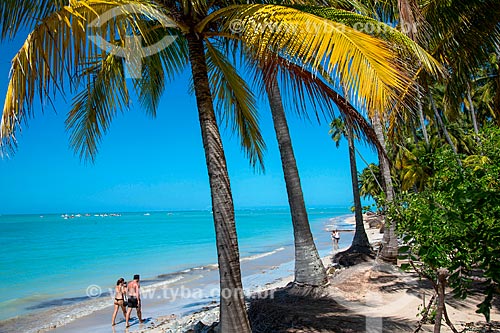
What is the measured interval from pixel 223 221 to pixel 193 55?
2109 millimetres

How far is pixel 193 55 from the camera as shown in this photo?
16.6 ft

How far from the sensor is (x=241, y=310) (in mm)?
4785

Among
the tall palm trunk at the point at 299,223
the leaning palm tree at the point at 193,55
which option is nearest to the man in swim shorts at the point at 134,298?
the tall palm trunk at the point at 299,223

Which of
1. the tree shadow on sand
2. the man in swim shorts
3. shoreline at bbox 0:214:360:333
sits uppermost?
the tree shadow on sand

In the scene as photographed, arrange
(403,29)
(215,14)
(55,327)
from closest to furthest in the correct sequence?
1. (215,14)
2. (403,29)
3. (55,327)

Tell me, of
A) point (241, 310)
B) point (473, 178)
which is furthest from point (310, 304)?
point (473, 178)

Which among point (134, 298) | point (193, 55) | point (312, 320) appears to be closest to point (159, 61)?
point (193, 55)

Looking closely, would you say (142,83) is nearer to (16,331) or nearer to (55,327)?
(55,327)

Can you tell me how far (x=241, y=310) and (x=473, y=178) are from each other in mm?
2935

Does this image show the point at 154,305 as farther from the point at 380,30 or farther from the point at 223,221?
the point at 380,30

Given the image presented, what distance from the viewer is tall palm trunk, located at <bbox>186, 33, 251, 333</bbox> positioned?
475cm

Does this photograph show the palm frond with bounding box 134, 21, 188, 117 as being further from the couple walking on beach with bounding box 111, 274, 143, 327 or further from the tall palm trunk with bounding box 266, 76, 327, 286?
the couple walking on beach with bounding box 111, 274, 143, 327

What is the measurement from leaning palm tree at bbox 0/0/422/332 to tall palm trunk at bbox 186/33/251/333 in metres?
0.01

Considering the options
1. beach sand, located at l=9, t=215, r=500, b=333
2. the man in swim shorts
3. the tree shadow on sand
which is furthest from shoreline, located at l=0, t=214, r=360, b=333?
the tree shadow on sand
